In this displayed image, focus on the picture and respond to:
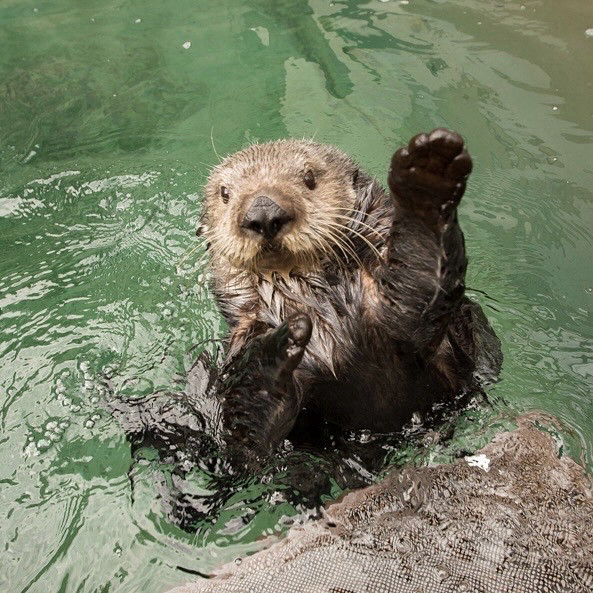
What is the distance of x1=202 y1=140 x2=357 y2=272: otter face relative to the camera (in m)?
2.50

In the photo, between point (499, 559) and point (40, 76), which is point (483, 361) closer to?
point (499, 559)

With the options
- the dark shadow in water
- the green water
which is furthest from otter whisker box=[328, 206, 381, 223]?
the dark shadow in water

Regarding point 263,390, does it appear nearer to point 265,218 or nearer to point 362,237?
point 265,218

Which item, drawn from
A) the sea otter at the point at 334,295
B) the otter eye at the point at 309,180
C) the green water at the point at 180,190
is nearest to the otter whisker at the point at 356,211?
the sea otter at the point at 334,295

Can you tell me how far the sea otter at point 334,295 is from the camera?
7.55 ft

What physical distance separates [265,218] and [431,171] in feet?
2.16

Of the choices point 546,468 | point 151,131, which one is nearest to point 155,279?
point 151,131

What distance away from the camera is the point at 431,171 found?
202 centimetres

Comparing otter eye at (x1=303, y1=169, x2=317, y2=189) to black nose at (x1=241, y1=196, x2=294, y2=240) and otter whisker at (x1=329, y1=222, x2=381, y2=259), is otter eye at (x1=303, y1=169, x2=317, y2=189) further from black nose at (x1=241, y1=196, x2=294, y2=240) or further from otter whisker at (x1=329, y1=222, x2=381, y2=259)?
black nose at (x1=241, y1=196, x2=294, y2=240)

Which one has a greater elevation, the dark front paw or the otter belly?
the dark front paw

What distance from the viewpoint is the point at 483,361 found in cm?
310

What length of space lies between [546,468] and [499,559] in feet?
1.92

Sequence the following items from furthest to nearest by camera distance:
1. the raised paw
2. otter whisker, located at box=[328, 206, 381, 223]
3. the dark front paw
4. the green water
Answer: the green water, otter whisker, located at box=[328, 206, 381, 223], the raised paw, the dark front paw

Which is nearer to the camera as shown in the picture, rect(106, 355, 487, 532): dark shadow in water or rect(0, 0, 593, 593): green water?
rect(106, 355, 487, 532): dark shadow in water
